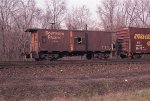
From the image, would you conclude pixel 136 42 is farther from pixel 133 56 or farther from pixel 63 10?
pixel 63 10

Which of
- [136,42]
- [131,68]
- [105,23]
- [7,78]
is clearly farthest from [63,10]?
[7,78]

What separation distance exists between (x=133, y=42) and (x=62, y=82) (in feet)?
65.1

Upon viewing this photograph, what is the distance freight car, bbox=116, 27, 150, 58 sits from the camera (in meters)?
33.6

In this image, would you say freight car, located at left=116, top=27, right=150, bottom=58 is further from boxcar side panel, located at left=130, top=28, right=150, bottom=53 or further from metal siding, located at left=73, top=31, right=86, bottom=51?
metal siding, located at left=73, top=31, right=86, bottom=51

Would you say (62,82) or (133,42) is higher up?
(133,42)

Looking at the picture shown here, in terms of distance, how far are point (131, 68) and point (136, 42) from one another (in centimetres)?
1257

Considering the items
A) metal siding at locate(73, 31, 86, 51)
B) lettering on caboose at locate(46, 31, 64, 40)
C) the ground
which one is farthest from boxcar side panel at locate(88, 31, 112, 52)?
the ground

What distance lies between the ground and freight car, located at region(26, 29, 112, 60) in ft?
31.3

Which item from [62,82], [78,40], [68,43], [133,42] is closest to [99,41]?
[78,40]

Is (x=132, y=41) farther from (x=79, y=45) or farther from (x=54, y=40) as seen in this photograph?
(x=54, y=40)

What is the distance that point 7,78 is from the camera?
15.5m

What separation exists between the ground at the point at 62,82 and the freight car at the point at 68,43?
955cm

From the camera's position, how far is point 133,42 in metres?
33.8

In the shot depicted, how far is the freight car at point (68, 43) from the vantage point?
1173 inches
